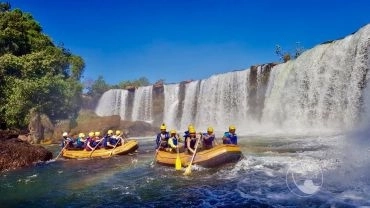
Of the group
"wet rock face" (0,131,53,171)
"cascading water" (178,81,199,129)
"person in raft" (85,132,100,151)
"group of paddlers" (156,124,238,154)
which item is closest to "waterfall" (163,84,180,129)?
"cascading water" (178,81,199,129)

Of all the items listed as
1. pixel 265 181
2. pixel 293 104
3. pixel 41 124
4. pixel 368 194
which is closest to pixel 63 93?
pixel 41 124

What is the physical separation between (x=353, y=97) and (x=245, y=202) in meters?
20.2

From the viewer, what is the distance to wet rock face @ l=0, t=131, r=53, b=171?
19.1 metres

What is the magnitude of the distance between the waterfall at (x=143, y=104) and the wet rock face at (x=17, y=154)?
29.2 meters

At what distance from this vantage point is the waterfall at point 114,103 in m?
53.9

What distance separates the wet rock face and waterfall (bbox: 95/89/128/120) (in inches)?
1253

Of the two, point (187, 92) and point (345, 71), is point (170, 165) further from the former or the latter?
point (187, 92)

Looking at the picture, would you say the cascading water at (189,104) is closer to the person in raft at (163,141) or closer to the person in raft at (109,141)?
the person in raft at (109,141)

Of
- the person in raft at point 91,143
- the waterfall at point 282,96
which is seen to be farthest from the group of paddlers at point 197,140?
the waterfall at point 282,96

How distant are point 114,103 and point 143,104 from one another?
18.2 ft

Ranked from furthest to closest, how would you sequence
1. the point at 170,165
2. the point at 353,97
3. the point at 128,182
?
the point at 353,97, the point at 170,165, the point at 128,182

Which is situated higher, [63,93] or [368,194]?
[63,93]

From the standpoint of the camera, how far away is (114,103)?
55281mm

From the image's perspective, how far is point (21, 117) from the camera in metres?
37.1
